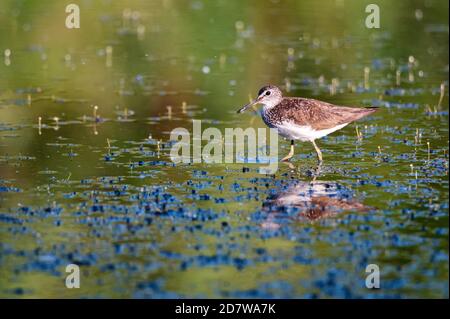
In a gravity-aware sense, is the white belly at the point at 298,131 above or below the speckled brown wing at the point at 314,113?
below

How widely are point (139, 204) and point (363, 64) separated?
13234mm

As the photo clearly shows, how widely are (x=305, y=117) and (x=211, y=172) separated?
1966mm

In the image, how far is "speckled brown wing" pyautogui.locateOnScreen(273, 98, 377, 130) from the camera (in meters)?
14.9

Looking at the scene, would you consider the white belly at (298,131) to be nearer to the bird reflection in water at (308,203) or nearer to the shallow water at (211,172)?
the shallow water at (211,172)

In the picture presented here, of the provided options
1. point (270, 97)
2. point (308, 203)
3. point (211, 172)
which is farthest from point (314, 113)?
point (308, 203)

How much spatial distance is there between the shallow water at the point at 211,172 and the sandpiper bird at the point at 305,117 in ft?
1.64

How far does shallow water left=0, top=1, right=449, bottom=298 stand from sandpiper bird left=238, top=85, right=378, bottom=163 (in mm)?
500

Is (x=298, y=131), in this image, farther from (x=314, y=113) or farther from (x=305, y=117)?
(x=314, y=113)

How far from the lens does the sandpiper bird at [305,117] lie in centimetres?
1492

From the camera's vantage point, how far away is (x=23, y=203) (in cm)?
1223

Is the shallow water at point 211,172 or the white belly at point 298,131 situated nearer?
the shallow water at point 211,172

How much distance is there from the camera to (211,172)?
46.3ft

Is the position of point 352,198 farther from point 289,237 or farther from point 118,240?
point 118,240

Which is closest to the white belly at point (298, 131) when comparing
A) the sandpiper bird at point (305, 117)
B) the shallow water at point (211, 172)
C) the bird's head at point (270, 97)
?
the sandpiper bird at point (305, 117)
